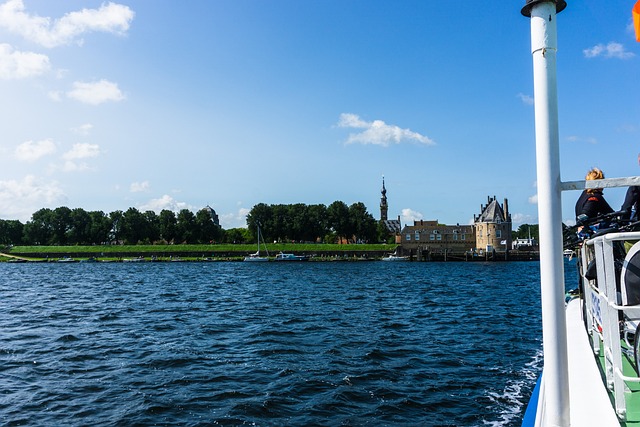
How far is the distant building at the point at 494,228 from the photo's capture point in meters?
116

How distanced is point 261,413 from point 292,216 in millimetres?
124765

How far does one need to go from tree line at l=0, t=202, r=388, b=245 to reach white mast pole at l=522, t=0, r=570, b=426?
12755 cm

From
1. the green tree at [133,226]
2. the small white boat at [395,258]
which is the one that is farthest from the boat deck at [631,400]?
the green tree at [133,226]

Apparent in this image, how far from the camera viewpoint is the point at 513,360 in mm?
13586

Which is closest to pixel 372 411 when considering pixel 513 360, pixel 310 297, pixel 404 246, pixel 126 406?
pixel 126 406

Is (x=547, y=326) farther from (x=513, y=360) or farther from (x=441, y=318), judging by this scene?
(x=441, y=318)

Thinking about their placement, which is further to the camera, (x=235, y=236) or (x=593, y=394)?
(x=235, y=236)

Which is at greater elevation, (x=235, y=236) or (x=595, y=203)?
(x=235, y=236)

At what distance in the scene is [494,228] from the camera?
117 meters

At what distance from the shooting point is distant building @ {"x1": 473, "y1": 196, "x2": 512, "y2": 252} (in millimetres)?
116312

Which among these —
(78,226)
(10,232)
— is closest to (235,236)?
(78,226)

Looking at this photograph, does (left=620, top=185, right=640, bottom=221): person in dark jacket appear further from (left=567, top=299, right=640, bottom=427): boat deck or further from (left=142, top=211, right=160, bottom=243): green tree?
(left=142, top=211, right=160, bottom=243): green tree

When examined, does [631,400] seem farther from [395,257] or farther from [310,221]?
[310,221]

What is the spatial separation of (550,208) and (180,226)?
452 ft
